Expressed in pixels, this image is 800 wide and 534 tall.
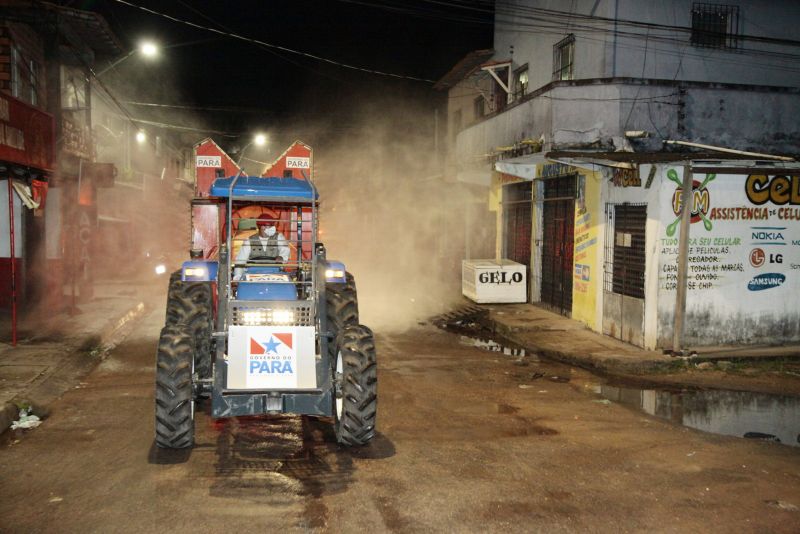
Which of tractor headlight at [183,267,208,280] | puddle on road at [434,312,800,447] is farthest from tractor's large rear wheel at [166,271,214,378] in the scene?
puddle on road at [434,312,800,447]

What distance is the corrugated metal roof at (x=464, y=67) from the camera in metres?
22.6

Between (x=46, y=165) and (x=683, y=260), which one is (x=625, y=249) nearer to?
(x=683, y=260)

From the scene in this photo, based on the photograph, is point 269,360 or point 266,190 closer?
point 269,360

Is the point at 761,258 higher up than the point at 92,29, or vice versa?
the point at 92,29

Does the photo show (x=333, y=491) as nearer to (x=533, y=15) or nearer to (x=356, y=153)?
(x=533, y=15)

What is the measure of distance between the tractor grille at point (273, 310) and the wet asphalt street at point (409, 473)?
51.1 inches

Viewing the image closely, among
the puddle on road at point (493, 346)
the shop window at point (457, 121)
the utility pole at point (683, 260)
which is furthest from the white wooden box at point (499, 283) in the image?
the shop window at point (457, 121)

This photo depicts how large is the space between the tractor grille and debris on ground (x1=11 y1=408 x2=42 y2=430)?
3.08 m

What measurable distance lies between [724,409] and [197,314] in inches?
273

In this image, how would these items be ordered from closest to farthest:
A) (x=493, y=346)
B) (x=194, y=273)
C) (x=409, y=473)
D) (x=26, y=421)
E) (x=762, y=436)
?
(x=409, y=473) → (x=762, y=436) → (x=26, y=421) → (x=194, y=273) → (x=493, y=346)

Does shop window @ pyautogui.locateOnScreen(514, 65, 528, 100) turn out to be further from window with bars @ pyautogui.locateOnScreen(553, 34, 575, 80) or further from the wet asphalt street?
the wet asphalt street

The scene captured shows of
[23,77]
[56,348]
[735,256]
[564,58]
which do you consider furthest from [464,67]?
[56,348]

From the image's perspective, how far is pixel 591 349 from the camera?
11.8m

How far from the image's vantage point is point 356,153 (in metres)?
44.1
